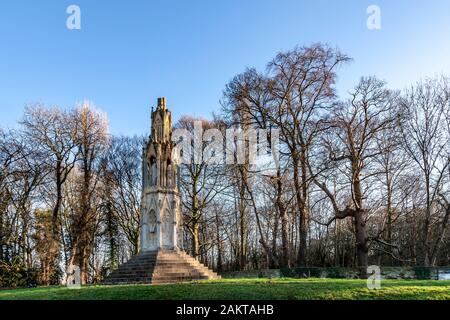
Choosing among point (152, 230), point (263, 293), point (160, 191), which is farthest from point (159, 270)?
point (263, 293)

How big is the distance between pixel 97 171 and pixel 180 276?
18.7 metres

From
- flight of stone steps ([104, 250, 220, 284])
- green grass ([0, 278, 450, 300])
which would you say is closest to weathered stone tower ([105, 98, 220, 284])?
flight of stone steps ([104, 250, 220, 284])

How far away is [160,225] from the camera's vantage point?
2009 centimetres

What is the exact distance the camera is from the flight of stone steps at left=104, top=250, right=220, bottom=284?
58.6ft

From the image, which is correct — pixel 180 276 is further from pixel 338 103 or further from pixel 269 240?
pixel 269 240

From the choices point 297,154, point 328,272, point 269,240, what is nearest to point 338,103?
point 297,154

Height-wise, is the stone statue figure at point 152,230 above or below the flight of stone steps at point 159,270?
above

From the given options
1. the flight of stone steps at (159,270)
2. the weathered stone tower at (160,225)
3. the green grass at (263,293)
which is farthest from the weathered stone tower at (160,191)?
the green grass at (263,293)

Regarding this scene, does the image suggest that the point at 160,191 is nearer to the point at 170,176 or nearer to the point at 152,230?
the point at 170,176

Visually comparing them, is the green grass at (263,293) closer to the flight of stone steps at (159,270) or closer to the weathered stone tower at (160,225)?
the flight of stone steps at (159,270)

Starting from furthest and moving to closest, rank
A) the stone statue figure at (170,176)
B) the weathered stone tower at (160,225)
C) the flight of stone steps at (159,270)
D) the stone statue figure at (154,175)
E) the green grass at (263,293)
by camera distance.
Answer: the stone statue figure at (170,176)
the stone statue figure at (154,175)
the weathered stone tower at (160,225)
the flight of stone steps at (159,270)
the green grass at (263,293)

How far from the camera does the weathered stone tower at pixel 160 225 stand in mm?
18359

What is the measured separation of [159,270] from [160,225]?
8.57 ft

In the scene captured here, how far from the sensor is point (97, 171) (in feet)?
113
